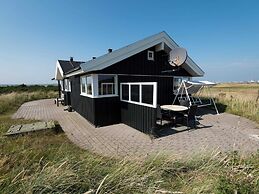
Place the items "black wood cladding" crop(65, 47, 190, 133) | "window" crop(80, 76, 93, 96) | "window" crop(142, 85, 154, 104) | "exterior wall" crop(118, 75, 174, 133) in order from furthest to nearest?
"window" crop(80, 76, 93, 96), "black wood cladding" crop(65, 47, 190, 133), "exterior wall" crop(118, 75, 174, 133), "window" crop(142, 85, 154, 104)

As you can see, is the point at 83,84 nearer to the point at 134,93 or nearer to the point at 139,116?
the point at 134,93

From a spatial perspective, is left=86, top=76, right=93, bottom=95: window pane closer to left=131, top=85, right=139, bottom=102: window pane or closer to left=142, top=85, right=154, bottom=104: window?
left=131, top=85, right=139, bottom=102: window pane

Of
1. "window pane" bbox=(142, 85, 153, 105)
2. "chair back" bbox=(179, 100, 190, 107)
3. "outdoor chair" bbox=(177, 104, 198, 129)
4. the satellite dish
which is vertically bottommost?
"outdoor chair" bbox=(177, 104, 198, 129)

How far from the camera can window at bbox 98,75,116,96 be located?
8023 mm

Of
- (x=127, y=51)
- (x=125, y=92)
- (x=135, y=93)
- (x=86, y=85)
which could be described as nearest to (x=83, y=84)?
(x=86, y=85)

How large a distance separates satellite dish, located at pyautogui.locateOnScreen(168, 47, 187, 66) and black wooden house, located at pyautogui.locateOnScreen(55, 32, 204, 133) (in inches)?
21.9

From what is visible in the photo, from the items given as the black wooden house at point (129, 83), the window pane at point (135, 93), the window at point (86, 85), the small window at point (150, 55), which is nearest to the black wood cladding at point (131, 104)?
the black wooden house at point (129, 83)

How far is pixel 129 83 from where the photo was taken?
7.56 meters

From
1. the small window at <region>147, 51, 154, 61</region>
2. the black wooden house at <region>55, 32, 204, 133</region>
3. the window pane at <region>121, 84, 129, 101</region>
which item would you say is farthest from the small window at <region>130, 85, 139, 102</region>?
the small window at <region>147, 51, 154, 61</region>

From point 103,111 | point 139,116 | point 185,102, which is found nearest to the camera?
point 139,116

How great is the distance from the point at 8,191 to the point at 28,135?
15.3 ft

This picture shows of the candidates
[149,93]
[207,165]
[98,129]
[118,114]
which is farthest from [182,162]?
Result: [118,114]

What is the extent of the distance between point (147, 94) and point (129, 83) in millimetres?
1388

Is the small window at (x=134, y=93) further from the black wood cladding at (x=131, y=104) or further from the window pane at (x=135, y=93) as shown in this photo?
the black wood cladding at (x=131, y=104)
